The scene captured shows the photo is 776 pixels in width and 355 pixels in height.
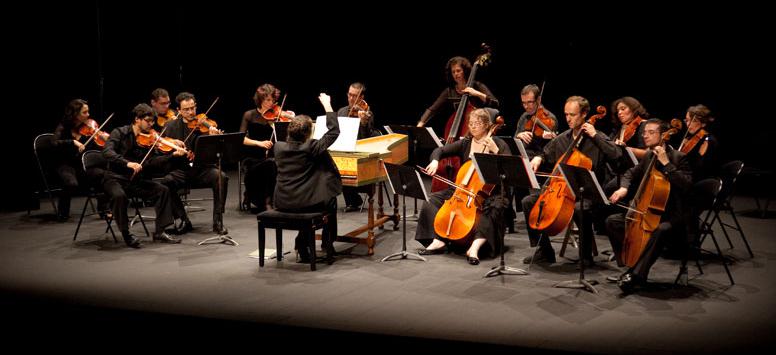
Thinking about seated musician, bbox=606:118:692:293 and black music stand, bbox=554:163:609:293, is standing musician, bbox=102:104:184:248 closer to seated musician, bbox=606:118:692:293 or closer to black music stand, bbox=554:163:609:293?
black music stand, bbox=554:163:609:293

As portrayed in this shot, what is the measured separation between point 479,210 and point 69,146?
158 inches

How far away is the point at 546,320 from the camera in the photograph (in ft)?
14.2

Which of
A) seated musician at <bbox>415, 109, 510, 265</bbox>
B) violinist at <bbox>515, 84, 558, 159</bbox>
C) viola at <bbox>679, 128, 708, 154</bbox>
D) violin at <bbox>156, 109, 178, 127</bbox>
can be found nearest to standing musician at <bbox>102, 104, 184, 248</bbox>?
violin at <bbox>156, 109, 178, 127</bbox>

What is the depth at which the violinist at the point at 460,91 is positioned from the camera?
702 cm

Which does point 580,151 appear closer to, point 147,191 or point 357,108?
point 357,108

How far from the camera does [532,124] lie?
22.7 ft

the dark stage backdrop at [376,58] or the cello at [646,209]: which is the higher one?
the dark stage backdrop at [376,58]

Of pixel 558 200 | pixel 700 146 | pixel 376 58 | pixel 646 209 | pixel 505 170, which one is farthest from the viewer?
pixel 376 58

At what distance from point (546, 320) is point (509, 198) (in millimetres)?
1912

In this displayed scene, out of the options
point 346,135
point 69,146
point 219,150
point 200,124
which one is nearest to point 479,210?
point 346,135

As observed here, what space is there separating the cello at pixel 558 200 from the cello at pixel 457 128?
3.80 ft

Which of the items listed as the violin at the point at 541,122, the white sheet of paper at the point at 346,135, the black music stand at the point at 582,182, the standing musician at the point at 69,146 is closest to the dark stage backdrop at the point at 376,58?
the standing musician at the point at 69,146

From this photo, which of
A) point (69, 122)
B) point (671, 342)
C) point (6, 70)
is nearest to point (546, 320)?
point (671, 342)

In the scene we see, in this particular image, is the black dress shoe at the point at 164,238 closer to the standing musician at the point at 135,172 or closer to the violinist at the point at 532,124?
the standing musician at the point at 135,172
